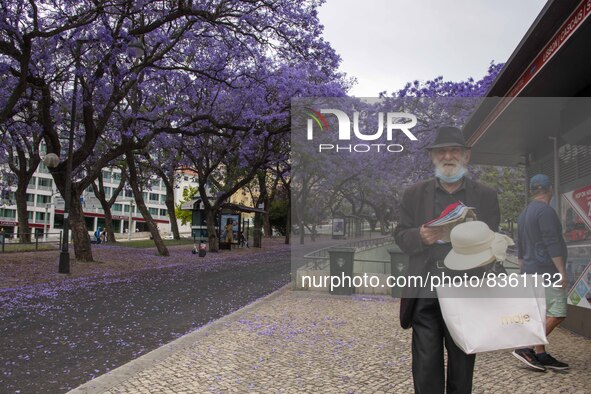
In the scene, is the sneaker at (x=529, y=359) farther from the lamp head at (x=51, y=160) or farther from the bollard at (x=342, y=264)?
the lamp head at (x=51, y=160)

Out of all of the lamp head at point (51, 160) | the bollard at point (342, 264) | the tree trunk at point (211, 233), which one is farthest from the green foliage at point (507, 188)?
the tree trunk at point (211, 233)

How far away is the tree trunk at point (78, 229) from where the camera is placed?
17359mm

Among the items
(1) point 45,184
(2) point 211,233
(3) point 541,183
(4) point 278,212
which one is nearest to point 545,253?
(3) point 541,183

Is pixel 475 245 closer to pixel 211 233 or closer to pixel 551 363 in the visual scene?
pixel 551 363

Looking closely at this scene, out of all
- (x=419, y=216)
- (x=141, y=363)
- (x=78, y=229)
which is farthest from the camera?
(x=78, y=229)

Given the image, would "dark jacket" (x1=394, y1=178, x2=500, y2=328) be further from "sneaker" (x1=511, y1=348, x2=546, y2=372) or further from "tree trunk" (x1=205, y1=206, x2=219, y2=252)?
"tree trunk" (x1=205, y1=206, x2=219, y2=252)

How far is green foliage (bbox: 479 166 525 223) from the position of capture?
5359mm

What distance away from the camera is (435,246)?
3193 millimetres

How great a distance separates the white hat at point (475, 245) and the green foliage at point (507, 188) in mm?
2033

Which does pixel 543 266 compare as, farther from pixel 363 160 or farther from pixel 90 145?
pixel 90 145

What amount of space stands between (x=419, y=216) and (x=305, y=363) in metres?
2.85

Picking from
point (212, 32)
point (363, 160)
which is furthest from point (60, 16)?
point (363, 160)

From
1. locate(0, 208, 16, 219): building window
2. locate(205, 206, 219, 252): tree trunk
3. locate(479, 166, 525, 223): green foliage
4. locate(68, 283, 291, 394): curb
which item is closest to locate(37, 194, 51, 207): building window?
locate(0, 208, 16, 219): building window

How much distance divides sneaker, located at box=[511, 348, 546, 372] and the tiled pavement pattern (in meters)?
0.07
